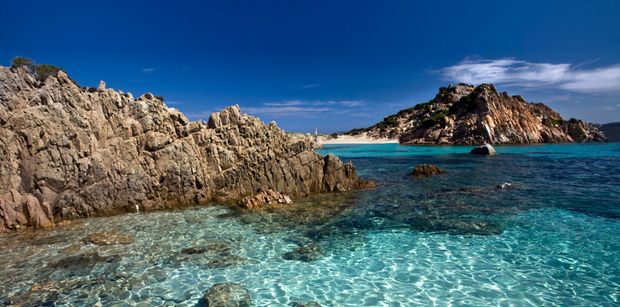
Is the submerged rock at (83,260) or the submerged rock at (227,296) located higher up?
the submerged rock at (83,260)

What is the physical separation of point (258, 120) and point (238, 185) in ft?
20.3

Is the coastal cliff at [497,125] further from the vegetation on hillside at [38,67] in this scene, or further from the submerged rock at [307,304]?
the submerged rock at [307,304]

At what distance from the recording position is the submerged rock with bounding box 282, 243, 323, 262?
14930 millimetres

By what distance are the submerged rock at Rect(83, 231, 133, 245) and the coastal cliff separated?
3927 inches

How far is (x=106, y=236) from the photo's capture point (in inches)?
690

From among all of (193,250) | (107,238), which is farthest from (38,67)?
(193,250)

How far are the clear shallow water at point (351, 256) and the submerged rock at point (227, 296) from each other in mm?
398

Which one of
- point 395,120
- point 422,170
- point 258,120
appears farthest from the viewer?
point 395,120

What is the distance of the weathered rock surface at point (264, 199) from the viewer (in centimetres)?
2438

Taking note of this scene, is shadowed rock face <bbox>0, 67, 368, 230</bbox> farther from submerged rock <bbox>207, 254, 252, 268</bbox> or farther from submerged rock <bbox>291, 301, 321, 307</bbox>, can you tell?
submerged rock <bbox>291, 301, 321, 307</bbox>

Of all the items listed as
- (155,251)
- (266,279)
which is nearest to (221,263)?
(266,279)

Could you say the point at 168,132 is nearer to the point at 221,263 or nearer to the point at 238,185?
the point at 238,185

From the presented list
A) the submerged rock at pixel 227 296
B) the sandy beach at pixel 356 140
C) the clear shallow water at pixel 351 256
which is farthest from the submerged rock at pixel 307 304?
the sandy beach at pixel 356 140

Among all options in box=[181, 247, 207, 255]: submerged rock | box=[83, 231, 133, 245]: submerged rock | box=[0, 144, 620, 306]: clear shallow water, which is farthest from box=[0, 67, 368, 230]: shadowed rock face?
box=[181, 247, 207, 255]: submerged rock
